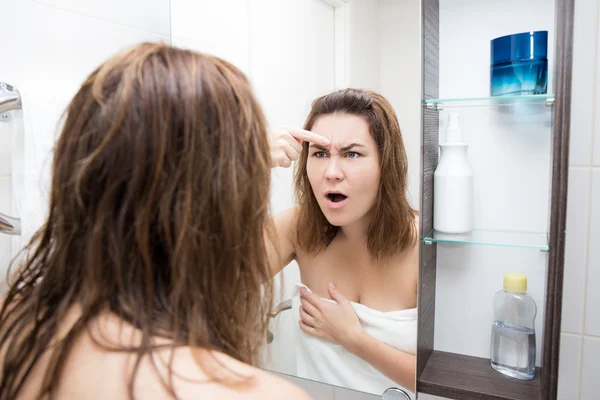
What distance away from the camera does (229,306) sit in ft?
1.86

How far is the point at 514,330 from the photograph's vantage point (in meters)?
0.81

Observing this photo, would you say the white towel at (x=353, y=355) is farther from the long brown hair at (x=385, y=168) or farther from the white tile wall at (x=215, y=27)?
the white tile wall at (x=215, y=27)

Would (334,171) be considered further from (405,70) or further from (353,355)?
(353,355)

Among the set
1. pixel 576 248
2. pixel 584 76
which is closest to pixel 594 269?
pixel 576 248

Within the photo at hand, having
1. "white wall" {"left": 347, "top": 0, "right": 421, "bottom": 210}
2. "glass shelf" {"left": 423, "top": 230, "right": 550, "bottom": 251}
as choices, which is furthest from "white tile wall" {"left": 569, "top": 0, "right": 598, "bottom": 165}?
"white wall" {"left": 347, "top": 0, "right": 421, "bottom": 210}

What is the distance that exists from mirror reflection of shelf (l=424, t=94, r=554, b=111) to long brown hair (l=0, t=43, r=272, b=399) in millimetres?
393

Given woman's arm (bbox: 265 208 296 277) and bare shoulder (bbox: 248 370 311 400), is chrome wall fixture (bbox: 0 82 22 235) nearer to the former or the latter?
woman's arm (bbox: 265 208 296 277)

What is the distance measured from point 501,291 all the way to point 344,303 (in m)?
0.26

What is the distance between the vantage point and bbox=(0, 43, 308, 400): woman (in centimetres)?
46

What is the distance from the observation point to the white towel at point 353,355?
837mm

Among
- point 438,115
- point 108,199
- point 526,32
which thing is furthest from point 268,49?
point 108,199

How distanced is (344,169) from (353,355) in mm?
332

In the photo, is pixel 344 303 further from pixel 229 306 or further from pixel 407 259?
pixel 229 306

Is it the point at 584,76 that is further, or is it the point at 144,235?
the point at 584,76
